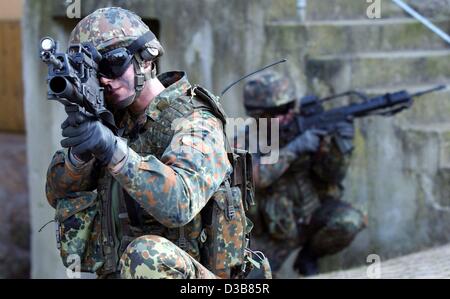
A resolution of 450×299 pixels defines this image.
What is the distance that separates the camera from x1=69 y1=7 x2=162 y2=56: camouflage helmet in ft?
13.3

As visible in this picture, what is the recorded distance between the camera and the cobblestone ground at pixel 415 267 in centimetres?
620

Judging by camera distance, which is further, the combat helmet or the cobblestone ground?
the cobblestone ground

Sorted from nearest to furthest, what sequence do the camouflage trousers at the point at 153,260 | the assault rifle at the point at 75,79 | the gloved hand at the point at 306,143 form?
the assault rifle at the point at 75,79 < the camouflage trousers at the point at 153,260 < the gloved hand at the point at 306,143

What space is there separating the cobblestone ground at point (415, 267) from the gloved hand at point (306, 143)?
0.88m

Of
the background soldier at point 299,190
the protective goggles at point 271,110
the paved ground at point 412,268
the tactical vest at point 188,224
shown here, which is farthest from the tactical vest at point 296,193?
the tactical vest at point 188,224

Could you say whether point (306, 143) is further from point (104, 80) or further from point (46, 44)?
point (46, 44)

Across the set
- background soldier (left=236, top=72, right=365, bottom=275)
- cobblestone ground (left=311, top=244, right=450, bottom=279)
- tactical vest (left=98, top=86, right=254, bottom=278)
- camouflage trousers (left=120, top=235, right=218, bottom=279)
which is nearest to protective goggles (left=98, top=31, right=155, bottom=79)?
tactical vest (left=98, top=86, right=254, bottom=278)

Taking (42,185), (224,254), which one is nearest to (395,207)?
(42,185)

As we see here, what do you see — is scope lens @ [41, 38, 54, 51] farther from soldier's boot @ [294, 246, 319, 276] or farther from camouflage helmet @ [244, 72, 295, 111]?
soldier's boot @ [294, 246, 319, 276]

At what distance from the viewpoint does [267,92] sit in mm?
7043

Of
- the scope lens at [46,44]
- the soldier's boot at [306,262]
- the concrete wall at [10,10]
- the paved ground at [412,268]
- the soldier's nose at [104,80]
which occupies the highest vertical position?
the concrete wall at [10,10]

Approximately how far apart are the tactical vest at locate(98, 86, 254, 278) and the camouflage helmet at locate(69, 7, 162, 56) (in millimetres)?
299

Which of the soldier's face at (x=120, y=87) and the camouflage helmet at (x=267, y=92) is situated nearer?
the soldier's face at (x=120, y=87)

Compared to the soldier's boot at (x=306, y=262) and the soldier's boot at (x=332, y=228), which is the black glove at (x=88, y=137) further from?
the soldier's boot at (x=306, y=262)
